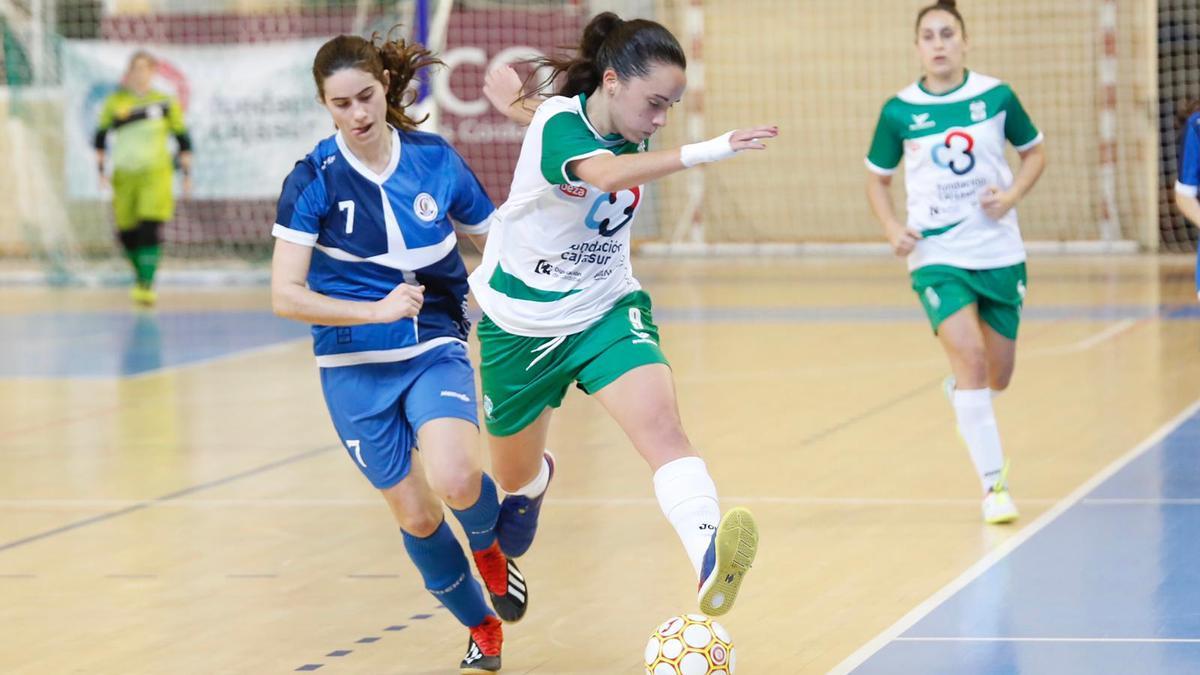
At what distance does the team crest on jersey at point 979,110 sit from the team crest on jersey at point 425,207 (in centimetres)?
278

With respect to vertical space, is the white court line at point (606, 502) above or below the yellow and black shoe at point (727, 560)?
below

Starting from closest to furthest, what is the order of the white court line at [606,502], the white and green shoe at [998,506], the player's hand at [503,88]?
the player's hand at [503,88], the white and green shoe at [998,506], the white court line at [606,502]

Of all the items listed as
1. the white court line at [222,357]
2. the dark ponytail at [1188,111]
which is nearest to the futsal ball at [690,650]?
the dark ponytail at [1188,111]

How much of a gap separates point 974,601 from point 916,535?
1027 mm

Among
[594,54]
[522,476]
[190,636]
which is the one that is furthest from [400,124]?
[190,636]

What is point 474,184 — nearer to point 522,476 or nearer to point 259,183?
point 522,476

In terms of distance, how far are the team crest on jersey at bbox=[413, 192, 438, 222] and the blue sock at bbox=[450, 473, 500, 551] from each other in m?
0.69

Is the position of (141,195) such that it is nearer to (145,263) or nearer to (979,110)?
(145,263)

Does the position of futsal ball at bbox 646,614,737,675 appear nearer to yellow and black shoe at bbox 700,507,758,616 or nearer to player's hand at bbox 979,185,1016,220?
yellow and black shoe at bbox 700,507,758,616

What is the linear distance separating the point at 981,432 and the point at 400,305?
2951 millimetres

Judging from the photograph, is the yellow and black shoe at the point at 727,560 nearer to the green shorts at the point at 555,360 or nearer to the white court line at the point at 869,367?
the green shorts at the point at 555,360

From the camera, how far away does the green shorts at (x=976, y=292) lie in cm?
678

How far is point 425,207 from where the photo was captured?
4.84 m

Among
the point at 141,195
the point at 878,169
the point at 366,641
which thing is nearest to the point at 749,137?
the point at 366,641
